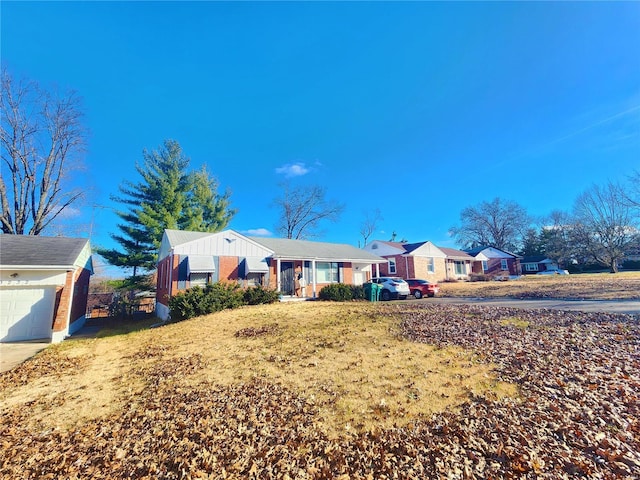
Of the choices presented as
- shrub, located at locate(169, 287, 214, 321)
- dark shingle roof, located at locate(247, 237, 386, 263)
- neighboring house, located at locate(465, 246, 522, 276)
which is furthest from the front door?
neighboring house, located at locate(465, 246, 522, 276)

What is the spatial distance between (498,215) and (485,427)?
213 feet

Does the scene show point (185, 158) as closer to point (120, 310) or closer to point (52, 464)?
point (120, 310)

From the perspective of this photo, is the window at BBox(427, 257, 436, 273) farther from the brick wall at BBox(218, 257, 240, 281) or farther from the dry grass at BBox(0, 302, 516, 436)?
the dry grass at BBox(0, 302, 516, 436)

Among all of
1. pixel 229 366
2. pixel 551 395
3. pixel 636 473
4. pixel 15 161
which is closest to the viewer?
pixel 636 473

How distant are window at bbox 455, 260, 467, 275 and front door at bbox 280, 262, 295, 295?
89.5 feet

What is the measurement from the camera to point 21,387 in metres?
6.40

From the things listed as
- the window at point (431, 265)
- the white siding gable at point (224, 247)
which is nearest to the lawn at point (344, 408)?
the white siding gable at point (224, 247)

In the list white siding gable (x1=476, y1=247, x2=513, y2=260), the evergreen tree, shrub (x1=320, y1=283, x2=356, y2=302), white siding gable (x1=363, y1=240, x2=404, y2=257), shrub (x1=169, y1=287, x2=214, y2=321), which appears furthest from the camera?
white siding gable (x1=476, y1=247, x2=513, y2=260)

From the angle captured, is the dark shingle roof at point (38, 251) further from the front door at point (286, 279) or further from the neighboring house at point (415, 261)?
the neighboring house at point (415, 261)

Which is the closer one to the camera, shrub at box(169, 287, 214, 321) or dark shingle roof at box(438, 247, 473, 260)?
shrub at box(169, 287, 214, 321)

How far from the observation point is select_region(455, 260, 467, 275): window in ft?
125

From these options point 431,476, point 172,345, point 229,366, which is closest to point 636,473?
point 431,476

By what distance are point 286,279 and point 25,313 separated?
1302 centimetres

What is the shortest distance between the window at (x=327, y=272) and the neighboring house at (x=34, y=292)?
1427cm
